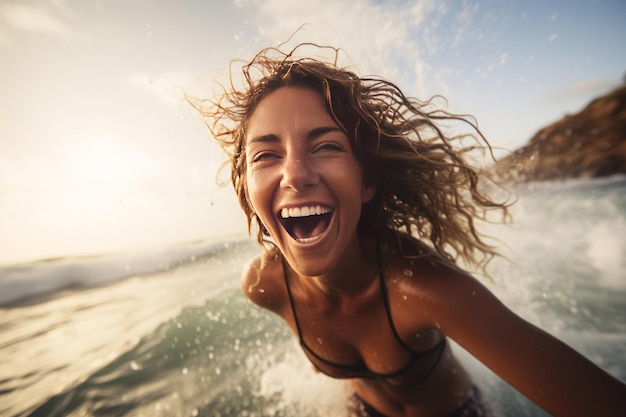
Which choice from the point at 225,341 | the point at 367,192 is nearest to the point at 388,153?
the point at 367,192

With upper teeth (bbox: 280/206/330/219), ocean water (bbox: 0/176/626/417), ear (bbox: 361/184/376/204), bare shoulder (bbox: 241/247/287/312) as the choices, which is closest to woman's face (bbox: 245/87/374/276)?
upper teeth (bbox: 280/206/330/219)

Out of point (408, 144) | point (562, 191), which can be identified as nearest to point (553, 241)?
point (408, 144)

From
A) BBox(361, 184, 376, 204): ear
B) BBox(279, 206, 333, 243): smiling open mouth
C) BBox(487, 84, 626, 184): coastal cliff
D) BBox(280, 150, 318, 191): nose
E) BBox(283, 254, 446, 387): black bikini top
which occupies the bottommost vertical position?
BBox(283, 254, 446, 387): black bikini top

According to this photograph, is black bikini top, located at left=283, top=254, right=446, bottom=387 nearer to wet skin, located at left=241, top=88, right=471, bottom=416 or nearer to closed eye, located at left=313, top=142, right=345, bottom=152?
wet skin, located at left=241, top=88, right=471, bottom=416

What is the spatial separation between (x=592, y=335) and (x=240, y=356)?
4.77 metres

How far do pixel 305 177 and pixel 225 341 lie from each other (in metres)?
4.31

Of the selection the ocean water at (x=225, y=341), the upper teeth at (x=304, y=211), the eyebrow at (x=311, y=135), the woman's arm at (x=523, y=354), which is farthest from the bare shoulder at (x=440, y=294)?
the ocean water at (x=225, y=341)

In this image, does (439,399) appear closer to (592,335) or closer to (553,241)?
(592,335)

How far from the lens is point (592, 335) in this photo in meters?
3.76

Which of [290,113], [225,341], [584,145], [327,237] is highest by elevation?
[584,145]

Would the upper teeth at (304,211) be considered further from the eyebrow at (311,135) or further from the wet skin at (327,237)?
the eyebrow at (311,135)

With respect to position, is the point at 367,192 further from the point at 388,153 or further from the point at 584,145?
the point at 584,145

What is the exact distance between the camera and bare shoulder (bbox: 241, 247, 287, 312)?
238cm

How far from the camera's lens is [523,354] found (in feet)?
4.17
